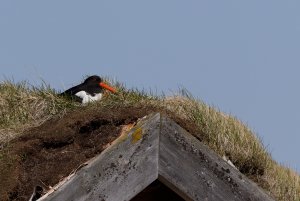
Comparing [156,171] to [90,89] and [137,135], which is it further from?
[90,89]

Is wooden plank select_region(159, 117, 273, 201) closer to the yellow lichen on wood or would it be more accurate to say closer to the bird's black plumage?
A: the yellow lichen on wood

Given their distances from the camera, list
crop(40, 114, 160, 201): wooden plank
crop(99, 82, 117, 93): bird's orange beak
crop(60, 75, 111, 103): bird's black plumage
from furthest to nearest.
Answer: crop(99, 82, 117, 93): bird's orange beak < crop(60, 75, 111, 103): bird's black plumage < crop(40, 114, 160, 201): wooden plank

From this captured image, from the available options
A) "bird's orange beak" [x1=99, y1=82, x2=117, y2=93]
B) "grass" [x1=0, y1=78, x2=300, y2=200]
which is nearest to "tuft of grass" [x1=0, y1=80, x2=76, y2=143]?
"grass" [x1=0, y1=78, x2=300, y2=200]

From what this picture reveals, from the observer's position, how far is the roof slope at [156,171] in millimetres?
4938

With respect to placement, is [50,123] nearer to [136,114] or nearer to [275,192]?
[136,114]

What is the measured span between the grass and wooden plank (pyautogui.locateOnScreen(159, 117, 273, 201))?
5.70 feet

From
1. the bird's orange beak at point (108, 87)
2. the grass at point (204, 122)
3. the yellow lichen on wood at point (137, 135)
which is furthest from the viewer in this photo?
the bird's orange beak at point (108, 87)

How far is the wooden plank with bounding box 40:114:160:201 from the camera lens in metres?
4.94

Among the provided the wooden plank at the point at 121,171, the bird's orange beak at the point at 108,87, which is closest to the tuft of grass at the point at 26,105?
the bird's orange beak at the point at 108,87

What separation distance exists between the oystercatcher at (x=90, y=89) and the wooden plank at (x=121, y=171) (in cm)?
384

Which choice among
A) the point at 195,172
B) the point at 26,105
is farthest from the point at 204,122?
the point at 195,172

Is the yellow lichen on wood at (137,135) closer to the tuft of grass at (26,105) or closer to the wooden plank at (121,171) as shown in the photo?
the wooden plank at (121,171)

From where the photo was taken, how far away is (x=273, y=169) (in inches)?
336

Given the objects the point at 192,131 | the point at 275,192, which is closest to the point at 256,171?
the point at 275,192
